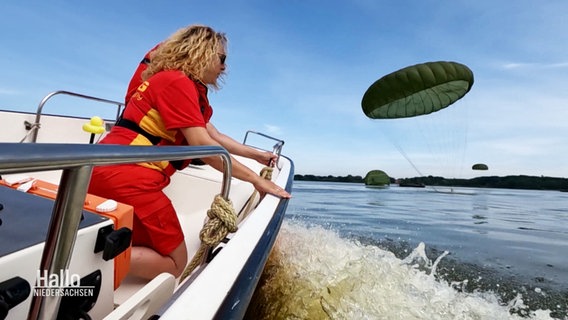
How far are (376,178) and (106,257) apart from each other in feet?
85.9

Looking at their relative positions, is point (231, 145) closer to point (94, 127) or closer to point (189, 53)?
point (94, 127)

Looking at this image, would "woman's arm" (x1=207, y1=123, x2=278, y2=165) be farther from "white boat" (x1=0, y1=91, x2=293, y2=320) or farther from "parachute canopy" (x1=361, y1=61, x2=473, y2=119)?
"parachute canopy" (x1=361, y1=61, x2=473, y2=119)

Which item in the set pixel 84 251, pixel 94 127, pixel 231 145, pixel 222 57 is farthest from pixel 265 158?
pixel 84 251

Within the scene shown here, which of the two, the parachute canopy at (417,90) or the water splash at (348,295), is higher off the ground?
the parachute canopy at (417,90)

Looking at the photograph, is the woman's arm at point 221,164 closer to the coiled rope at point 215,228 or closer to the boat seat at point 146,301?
the coiled rope at point 215,228

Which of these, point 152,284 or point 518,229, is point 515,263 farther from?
point 152,284

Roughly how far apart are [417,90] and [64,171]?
31.7ft

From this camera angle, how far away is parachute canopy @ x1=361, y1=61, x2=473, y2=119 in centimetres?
921

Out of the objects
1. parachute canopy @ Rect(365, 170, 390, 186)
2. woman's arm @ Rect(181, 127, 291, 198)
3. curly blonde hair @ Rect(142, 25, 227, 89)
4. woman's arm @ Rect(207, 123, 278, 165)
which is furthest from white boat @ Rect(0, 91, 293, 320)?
parachute canopy @ Rect(365, 170, 390, 186)

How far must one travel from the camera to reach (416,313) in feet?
7.44

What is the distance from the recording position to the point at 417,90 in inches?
366

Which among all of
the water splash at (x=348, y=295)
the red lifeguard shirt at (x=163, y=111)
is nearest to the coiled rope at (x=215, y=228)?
the red lifeguard shirt at (x=163, y=111)

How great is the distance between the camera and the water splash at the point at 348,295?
2.13 meters

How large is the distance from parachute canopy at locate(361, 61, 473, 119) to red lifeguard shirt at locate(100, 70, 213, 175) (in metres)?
8.44
